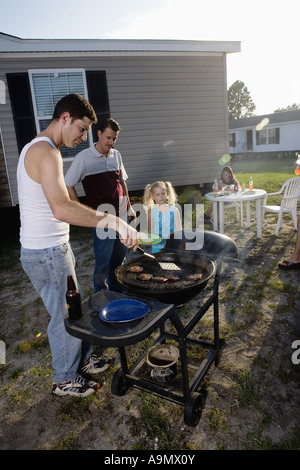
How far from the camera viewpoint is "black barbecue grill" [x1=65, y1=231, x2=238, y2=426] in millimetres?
2012

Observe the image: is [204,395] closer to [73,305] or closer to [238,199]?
[73,305]

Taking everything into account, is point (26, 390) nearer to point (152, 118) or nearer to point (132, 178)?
point (132, 178)

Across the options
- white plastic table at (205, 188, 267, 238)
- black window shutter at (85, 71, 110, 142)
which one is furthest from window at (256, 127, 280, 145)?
white plastic table at (205, 188, 267, 238)

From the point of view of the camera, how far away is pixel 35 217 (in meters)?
2.44

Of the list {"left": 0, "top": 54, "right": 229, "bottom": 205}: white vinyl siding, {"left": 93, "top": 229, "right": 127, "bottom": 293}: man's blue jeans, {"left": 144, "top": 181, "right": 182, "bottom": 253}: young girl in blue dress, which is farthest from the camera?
{"left": 0, "top": 54, "right": 229, "bottom": 205}: white vinyl siding

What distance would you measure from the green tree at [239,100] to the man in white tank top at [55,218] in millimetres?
84653

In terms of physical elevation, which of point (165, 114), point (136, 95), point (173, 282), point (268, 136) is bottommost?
point (173, 282)

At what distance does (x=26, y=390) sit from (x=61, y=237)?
69.9 inches

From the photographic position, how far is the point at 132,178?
33.0ft

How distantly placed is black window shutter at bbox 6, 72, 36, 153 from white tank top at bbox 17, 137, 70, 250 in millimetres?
7522


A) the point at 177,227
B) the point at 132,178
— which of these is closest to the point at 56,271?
the point at 177,227

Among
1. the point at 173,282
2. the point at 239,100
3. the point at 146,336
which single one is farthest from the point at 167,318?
the point at 239,100

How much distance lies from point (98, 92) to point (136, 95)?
122 cm

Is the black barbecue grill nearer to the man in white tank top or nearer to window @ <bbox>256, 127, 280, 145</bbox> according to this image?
the man in white tank top
